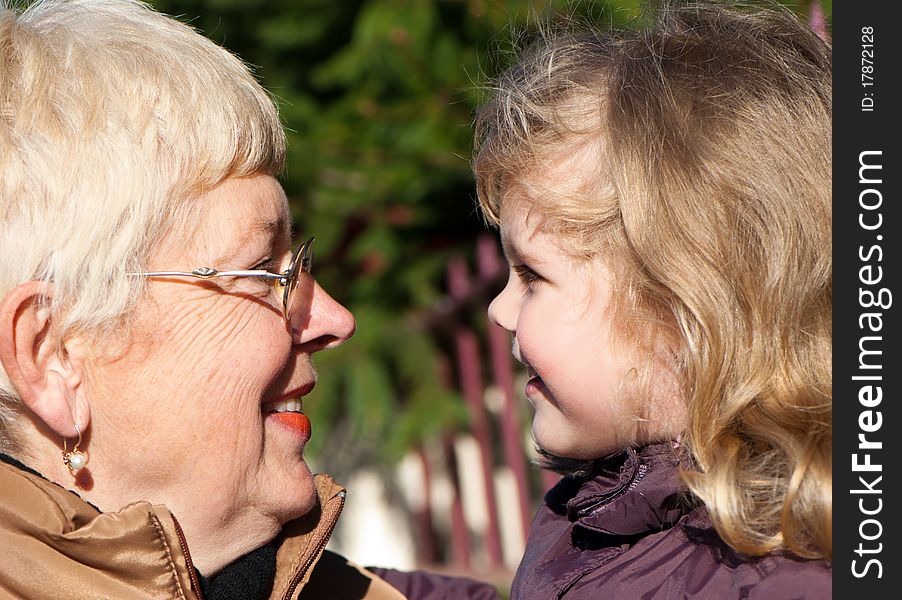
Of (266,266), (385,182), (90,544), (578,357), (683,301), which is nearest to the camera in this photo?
(90,544)

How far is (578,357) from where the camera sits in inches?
71.7

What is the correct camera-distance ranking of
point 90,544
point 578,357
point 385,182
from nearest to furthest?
point 90,544 < point 578,357 < point 385,182

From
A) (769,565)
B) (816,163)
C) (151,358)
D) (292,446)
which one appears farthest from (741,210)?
(151,358)

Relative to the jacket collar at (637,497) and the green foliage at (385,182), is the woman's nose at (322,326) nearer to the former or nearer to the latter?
the jacket collar at (637,497)

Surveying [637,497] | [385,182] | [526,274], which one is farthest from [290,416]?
[385,182]

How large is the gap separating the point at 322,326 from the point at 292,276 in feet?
0.44

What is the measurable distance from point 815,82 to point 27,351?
1.52m

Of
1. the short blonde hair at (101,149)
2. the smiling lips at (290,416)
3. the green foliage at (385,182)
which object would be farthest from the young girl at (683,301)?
the green foliage at (385,182)

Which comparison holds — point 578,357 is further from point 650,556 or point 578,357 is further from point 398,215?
point 398,215

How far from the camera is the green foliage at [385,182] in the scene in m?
A: 4.06

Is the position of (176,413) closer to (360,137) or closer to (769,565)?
(769,565)

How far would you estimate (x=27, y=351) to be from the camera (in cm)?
170

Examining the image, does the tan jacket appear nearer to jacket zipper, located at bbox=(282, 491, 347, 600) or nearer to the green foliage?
jacket zipper, located at bbox=(282, 491, 347, 600)

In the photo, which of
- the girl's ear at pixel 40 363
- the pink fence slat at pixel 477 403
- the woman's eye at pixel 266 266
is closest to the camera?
the girl's ear at pixel 40 363
